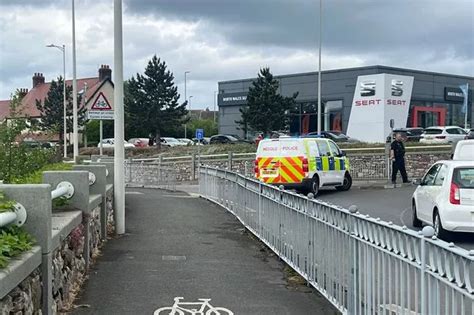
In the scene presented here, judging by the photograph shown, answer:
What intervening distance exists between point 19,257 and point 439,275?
279 cm

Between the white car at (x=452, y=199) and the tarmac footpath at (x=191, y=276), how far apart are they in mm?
3455

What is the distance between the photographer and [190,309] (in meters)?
6.65

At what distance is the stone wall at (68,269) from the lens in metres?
5.98

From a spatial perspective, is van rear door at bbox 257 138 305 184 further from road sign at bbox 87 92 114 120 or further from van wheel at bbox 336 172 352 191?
road sign at bbox 87 92 114 120

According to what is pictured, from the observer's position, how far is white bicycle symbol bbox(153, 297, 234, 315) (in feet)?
21.4

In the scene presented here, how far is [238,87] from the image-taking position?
234 feet

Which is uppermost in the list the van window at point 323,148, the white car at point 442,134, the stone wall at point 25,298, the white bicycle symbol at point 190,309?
the white car at point 442,134

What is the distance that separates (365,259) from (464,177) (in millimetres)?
7067

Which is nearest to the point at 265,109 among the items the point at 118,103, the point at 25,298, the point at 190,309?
the point at 118,103

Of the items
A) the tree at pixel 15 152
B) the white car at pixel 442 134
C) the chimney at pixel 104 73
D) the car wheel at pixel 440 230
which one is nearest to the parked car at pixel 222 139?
the white car at pixel 442 134

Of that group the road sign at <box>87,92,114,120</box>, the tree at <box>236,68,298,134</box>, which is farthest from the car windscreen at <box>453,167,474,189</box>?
the tree at <box>236,68,298,134</box>

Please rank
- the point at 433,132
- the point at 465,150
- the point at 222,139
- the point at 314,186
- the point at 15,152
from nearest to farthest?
the point at 15,152
the point at 465,150
the point at 314,186
the point at 433,132
the point at 222,139

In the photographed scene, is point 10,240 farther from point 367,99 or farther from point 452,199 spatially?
point 367,99

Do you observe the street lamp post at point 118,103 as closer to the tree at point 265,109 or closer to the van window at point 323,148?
the van window at point 323,148
